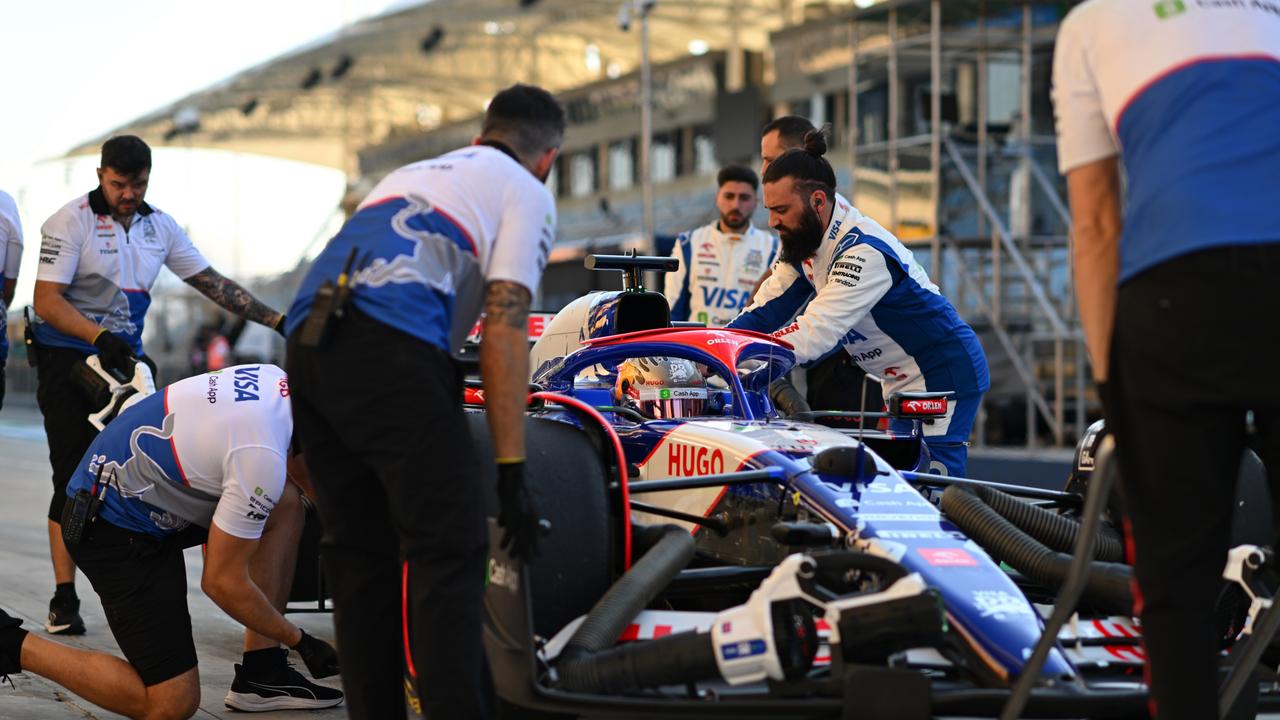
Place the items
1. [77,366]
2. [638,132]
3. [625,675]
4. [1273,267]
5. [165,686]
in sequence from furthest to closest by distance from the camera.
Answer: [638,132] < [77,366] < [165,686] < [625,675] < [1273,267]

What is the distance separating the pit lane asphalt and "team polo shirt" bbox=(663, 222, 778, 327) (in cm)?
274

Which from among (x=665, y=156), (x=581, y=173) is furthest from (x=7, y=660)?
(x=581, y=173)

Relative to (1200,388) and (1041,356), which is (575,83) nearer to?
(1041,356)

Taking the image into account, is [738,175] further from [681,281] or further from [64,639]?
[64,639]

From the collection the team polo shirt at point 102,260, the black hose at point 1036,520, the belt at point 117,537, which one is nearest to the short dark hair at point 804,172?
the black hose at point 1036,520

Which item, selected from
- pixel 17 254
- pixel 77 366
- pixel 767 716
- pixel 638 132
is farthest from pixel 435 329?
pixel 638 132

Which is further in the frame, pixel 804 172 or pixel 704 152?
pixel 704 152

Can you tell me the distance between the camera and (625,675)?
357cm

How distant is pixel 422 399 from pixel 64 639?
134 inches

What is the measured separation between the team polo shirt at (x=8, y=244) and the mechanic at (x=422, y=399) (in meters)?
3.52

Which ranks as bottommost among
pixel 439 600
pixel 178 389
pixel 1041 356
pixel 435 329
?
pixel 1041 356

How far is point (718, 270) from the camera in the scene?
8.60m

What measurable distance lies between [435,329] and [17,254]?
12.9ft

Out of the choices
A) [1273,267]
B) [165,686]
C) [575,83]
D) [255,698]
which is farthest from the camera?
[575,83]
